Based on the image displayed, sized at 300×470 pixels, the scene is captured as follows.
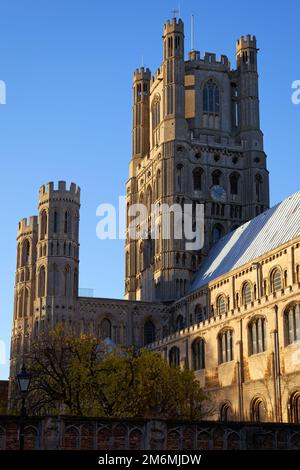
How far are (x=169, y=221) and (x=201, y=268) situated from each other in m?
6.13

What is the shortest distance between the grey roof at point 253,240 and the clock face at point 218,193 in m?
6.35

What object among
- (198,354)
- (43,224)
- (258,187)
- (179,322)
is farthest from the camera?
(258,187)

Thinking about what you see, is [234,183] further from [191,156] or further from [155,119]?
[155,119]

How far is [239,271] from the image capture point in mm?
72438

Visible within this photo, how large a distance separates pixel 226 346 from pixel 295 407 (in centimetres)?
A: 1214

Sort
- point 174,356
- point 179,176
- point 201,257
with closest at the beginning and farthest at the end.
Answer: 1. point 174,356
2. point 201,257
3. point 179,176

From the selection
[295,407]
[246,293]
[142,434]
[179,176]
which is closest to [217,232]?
[179,176]

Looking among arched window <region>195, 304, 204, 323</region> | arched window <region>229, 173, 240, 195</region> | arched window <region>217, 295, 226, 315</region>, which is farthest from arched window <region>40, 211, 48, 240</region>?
arched window <region>229, 173, 240, 195</region>

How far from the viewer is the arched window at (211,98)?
98.6 metres

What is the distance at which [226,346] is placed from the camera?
65.6 meters

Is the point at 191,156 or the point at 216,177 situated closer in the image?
the point at 191,156

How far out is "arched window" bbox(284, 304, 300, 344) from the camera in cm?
5569

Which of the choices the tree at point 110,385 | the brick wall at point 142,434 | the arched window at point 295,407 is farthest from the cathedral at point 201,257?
the brick wall at point 142,434

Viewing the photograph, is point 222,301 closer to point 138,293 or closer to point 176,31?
point 138,293
